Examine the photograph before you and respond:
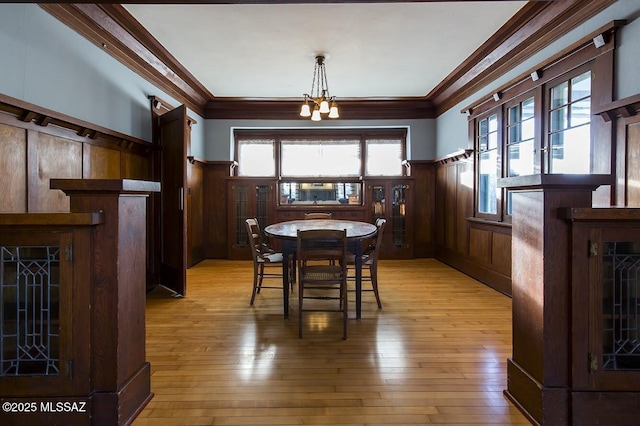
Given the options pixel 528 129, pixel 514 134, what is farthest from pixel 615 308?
pixel 514 134

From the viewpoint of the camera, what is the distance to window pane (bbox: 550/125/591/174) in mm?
3104

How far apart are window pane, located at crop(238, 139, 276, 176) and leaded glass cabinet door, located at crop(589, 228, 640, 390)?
587 centimetres

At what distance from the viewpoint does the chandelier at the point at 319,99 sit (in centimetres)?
446

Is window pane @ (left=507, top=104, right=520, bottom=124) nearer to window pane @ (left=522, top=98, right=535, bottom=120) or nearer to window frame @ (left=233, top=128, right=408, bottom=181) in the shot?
window pane @ (left=522, top=98, right=535, bottom=120)

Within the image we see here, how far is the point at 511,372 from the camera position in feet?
6.72

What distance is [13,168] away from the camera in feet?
8.47

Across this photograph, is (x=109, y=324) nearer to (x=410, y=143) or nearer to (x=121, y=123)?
(x=121, y=123)

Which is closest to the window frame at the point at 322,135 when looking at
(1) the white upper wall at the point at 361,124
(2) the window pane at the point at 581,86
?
(1) the white upper wall at the point at 361,124

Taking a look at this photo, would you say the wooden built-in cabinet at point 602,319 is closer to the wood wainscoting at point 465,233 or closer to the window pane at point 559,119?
the window pane at point 559,119

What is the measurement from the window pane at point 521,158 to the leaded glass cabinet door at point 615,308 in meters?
2.29

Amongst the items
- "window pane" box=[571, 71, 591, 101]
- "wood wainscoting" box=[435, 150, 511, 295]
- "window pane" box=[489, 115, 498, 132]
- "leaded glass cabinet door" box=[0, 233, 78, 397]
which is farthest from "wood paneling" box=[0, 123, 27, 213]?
"window pane" box=[489, 115, 498, 132]

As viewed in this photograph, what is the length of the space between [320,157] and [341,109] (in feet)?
3.21

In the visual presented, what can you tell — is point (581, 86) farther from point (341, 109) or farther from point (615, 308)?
point (341, 109)

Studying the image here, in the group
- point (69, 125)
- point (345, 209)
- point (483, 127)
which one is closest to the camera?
point (69, 125)
